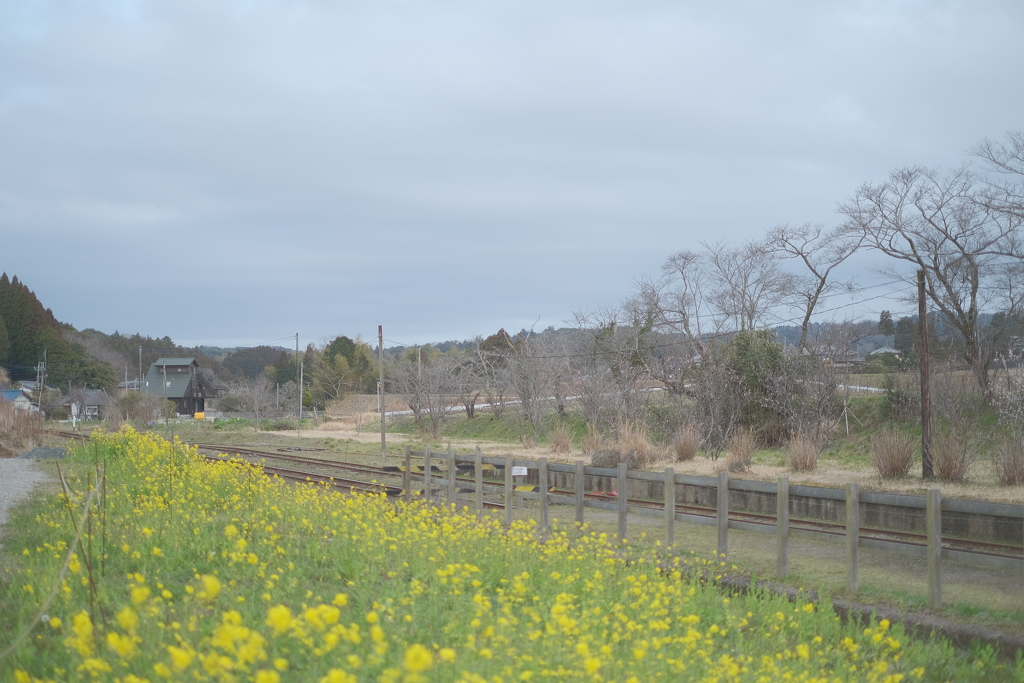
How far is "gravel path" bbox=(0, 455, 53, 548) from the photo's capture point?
37.5 feet

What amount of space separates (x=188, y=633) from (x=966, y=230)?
27.0 metres

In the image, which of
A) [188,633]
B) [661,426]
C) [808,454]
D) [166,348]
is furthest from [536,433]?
[166,348]

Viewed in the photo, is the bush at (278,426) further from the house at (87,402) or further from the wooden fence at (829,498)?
the wooden fence at (829,498)

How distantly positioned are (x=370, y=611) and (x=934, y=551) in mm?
5268

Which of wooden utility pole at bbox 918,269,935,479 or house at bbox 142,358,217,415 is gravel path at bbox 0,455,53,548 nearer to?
wooden utility pole at bbox 918,269,935,479

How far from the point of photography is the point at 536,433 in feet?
99.4

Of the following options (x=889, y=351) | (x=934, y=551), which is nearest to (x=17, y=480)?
(x=934, y=551)

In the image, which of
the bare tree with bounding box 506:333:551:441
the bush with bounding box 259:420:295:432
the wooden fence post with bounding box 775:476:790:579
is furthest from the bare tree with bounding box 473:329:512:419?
the wooden fence post with bounding box 775:476:790:579

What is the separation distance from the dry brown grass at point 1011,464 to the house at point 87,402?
55.6m

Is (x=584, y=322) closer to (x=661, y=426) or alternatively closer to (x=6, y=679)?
(x=661, y=426)

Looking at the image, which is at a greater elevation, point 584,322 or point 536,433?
point 584,322

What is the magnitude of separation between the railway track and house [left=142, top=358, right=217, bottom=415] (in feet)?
165

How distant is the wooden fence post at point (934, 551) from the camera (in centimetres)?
725

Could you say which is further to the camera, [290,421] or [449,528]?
[290,421]
